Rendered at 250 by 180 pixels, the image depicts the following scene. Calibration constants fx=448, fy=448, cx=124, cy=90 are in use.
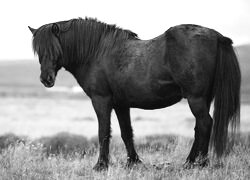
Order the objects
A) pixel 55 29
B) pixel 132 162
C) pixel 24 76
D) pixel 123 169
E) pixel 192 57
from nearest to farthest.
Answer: pixel 192 57 → pixel 123 169 → pixel 55 29 → pixel 132 162 → pixel 24 76

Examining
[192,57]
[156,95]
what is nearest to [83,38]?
[156,95]

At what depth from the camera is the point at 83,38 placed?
753cm

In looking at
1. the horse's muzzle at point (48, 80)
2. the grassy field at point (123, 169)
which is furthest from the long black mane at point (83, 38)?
the grassy field at point (123, 169)

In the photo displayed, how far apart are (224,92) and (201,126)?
2.13 feet

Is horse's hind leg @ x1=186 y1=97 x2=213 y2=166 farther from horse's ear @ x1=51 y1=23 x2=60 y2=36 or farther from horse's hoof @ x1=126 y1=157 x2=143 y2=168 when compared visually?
horse's ear @ x1=51 y1=23 x2=60 y2=36

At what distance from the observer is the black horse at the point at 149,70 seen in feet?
21.9

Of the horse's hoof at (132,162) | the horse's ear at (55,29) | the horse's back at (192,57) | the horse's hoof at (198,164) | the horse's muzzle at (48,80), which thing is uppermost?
the horse's ear at (55,29)

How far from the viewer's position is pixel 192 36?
21.9 ft

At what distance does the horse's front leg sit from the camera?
723 centimetres

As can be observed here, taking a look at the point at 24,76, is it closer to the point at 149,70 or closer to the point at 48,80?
the point at 48,80

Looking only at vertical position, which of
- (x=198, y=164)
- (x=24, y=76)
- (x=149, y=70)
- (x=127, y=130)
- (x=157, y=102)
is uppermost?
(x=149, y=70)

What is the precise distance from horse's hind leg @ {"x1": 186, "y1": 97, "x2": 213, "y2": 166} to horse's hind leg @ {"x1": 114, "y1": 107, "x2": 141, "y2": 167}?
1169mm

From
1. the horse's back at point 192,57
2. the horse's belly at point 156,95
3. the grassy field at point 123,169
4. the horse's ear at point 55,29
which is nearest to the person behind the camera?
the grassy field at point 123,169

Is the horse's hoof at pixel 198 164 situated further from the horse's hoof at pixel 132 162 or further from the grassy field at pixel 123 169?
the horse's hoof at pixel 132 162
